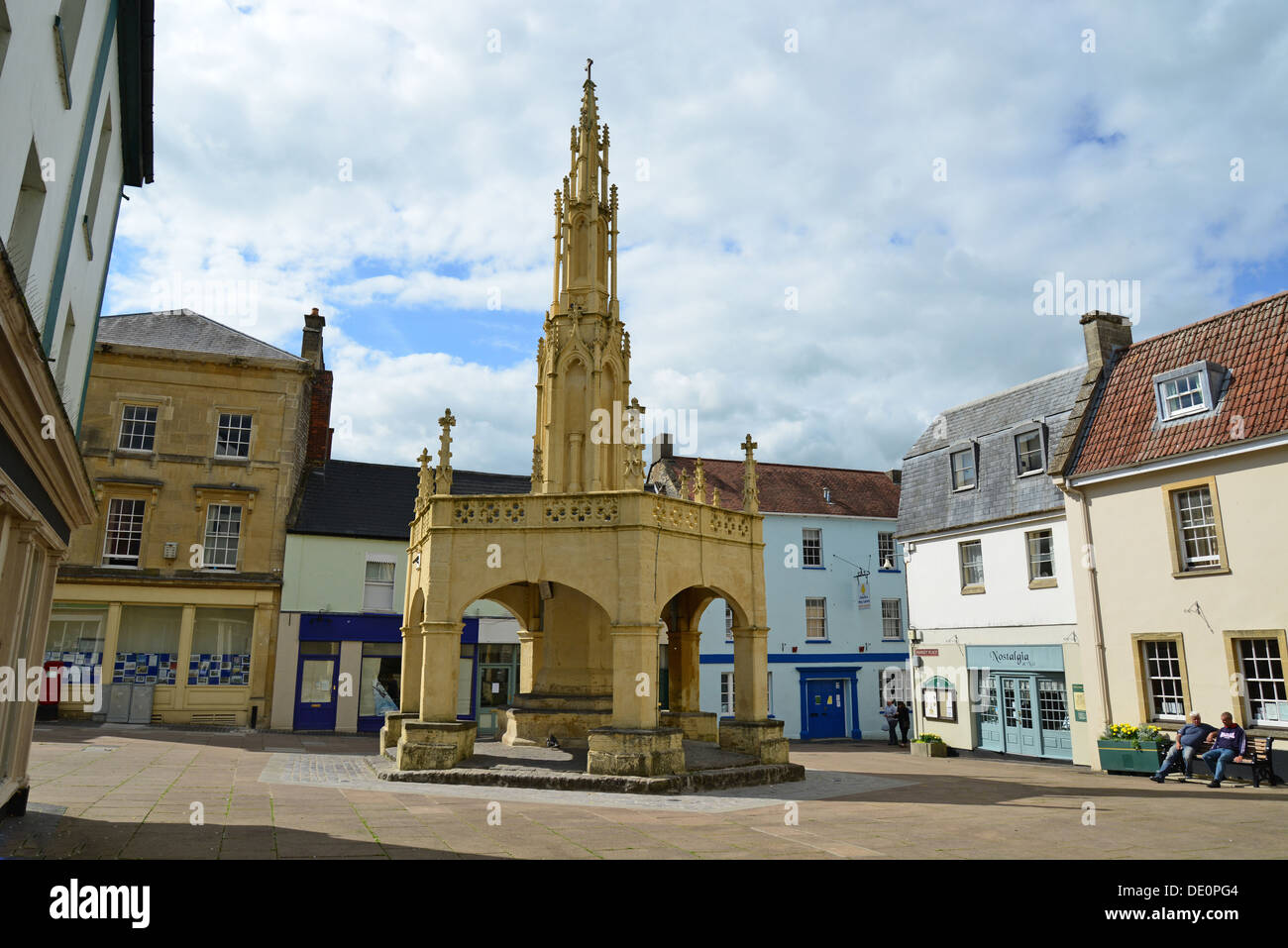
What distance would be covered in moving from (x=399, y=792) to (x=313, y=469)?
19733 millimetres

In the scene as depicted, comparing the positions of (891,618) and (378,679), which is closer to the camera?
(378,679)

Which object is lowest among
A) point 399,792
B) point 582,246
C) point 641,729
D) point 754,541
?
point 399,792

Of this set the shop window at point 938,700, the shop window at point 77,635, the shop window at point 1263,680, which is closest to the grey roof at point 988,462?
the shop window at point 938,700

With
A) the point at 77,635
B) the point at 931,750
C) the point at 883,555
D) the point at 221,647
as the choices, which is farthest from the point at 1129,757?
the point at 77,635

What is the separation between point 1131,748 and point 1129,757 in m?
0.20

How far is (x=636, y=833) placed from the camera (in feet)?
30.3

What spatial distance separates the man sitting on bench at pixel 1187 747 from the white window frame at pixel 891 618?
17.7 m

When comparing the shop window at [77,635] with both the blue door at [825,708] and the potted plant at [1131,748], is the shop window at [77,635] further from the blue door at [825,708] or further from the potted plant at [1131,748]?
the potted plant at [1131,748]

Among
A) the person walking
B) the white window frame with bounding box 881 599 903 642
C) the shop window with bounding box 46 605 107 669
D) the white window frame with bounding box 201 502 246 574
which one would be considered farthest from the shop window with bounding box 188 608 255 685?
the white window frame with bounding box 881 599 903 642

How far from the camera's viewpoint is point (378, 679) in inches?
1083

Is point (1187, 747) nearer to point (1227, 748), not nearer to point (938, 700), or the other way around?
point (1227, 748)

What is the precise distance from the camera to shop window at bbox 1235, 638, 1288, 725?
1609cm
